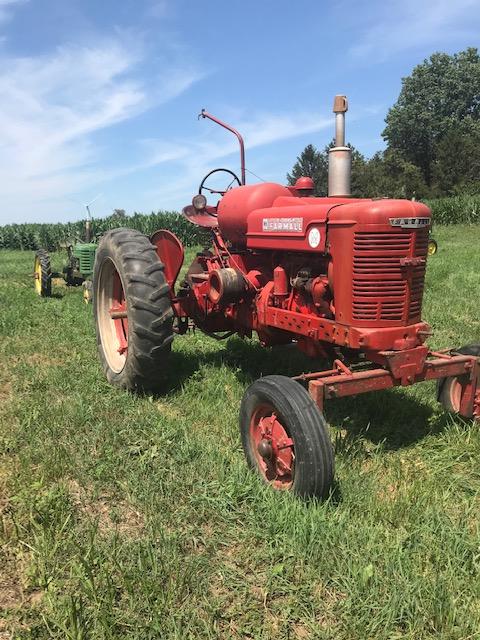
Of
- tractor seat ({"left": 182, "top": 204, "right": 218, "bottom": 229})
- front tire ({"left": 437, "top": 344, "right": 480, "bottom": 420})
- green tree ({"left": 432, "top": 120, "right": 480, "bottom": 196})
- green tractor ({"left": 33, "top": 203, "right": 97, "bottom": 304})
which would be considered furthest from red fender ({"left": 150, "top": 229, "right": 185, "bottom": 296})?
green tree ({"left": 432, "top": 120, "right": 480, "bottom": 196})

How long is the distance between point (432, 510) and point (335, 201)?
1.98m

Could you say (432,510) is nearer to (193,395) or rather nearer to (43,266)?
(193,395)

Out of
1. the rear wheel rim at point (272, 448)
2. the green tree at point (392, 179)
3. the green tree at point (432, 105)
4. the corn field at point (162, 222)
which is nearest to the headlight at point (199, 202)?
the rear wheel rim at point (272, 448)

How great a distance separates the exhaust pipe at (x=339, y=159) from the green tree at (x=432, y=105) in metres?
57.1

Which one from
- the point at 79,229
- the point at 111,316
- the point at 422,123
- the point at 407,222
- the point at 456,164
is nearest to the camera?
the point at 407,222

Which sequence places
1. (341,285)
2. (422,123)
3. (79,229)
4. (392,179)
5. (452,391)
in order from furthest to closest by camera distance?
(422,123) < (392,179) < (79,229) < (452,391) < (341,285)

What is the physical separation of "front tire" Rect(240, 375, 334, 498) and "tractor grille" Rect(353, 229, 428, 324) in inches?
25.7

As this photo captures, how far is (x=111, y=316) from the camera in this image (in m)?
4.73

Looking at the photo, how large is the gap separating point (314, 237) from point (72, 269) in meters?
9.17

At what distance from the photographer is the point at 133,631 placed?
1957mm

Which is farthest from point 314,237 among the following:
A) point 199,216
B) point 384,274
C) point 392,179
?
point 392,179

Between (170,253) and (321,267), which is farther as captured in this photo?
(170,253)

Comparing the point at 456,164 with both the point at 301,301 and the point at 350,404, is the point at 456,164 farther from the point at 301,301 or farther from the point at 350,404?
the point at 301,301

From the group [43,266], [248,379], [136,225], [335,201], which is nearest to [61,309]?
[43,266]
